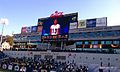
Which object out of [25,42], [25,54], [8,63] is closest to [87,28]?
[25,54]

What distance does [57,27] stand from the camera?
6109 centimetres

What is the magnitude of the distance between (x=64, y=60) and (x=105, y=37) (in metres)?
13.8

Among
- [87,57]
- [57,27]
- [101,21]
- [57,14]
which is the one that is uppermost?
[57,14]

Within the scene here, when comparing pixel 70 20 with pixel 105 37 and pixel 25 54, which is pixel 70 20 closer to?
pixel 105 37

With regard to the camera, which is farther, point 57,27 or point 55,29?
point 55,29

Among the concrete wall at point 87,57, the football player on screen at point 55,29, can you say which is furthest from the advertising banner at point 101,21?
the concrete wall at point 87,57

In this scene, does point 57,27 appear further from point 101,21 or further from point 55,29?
point 101,21

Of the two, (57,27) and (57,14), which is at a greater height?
(57,14)

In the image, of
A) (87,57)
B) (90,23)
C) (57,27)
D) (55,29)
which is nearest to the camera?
(87,57)

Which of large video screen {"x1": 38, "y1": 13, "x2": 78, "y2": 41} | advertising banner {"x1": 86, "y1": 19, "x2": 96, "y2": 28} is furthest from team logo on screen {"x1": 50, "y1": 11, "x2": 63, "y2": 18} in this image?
advertising banner {"x1": 86, "y1": 19, "x2": 96, "y2": 28}

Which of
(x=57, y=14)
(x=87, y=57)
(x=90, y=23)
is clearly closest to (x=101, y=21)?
(x=90, y=23)

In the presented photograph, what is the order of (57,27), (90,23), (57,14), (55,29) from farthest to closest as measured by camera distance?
(90,23) < (57,14) < (55,29) < (57,27)

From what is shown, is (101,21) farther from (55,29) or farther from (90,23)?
(55,29)

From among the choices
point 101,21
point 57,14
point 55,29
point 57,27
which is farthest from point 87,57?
point 57,14
